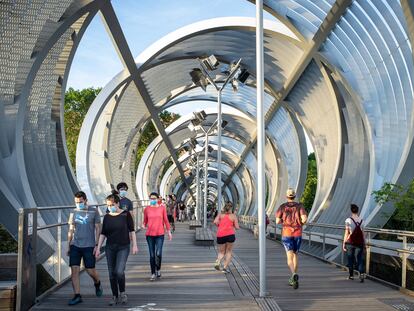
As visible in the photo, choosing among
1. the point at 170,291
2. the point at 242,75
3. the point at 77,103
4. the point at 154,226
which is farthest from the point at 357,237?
the point at 77,103

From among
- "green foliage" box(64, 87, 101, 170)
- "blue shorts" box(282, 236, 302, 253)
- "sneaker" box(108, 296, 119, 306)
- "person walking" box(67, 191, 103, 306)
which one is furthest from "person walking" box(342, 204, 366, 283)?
"green foliage" box(64, 87, 101, 170)

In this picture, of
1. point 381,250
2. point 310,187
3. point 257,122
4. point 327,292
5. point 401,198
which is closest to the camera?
point 257,122

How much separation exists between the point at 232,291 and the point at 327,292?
1469 millimetres

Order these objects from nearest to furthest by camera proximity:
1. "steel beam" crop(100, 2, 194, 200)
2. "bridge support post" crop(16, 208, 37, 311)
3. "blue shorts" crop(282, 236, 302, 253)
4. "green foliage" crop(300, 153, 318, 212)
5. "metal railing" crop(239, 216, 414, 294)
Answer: "bridge support post" crop(16, 208, 37, 311)
"metal railing" crop(239, 216, 414, 294)
"blue shorts" crop(282, 236, 302, 253)
"steel beam" crop(100, 2, 194, 200)
"green foliage" crop(300, 153, 318, 212)

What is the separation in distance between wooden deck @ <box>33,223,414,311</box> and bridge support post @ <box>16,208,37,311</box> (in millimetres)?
270

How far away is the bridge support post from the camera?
24.0 ft

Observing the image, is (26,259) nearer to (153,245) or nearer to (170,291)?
(170,291)

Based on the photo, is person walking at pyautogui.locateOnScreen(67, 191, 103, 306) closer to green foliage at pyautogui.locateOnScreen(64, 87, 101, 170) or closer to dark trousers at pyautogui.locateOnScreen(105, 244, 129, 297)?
dark trousers at pyautogui.locateOnScreen(105, 244, 129, 297)

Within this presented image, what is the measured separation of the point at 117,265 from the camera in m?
8.16

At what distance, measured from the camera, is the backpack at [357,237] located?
36.5ft

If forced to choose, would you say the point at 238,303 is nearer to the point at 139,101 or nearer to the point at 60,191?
the point at 60,191

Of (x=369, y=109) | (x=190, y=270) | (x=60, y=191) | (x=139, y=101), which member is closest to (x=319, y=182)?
(x=369, y=109)

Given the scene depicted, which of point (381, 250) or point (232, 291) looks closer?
point (232, 291)

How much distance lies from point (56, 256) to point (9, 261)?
124 centimetres
